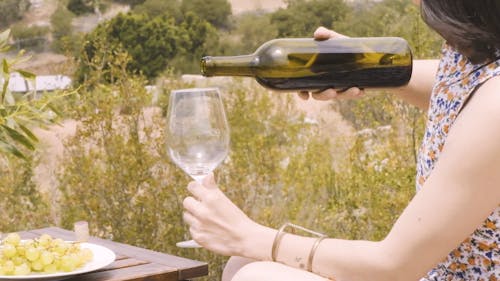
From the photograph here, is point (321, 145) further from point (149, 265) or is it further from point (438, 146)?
point (438, 146)

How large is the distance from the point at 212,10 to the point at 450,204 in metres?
7.41

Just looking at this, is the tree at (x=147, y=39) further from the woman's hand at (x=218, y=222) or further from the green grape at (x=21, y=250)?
the woman's hand at (x=218, y=222)

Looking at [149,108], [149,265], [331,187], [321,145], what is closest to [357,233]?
[331,187]

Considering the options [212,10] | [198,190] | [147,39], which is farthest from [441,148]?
[212,10]

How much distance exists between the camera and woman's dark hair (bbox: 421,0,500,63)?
4.66 feet

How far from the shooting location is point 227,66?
6.11ft

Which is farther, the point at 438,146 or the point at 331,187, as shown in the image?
the point at 331,187

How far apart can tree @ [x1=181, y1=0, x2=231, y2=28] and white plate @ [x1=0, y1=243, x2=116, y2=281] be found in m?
6.43

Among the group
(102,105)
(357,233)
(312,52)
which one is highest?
(312,52)

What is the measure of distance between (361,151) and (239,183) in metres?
0.57

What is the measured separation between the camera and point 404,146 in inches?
148

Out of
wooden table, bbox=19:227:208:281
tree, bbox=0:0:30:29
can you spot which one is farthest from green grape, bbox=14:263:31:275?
tree, bbox=0:0:30:29

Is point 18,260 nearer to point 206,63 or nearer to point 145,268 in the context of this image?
point 145,268

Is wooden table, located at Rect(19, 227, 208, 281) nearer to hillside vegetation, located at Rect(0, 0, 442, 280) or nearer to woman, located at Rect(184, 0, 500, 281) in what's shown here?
woman, located at Rect(184, 0, 500, 281)
